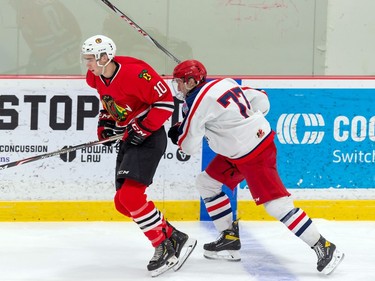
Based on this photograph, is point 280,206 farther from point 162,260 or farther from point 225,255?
point 162,260

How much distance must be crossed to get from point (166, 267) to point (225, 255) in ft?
1.39

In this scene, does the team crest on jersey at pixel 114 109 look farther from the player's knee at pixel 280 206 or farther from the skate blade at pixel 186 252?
the player's knee at pixel 280 206

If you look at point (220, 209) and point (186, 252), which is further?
point (220, 209)

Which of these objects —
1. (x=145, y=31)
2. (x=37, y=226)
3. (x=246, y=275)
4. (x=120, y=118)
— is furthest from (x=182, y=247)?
(x=145, y=31)

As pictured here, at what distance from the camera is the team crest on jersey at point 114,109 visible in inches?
140

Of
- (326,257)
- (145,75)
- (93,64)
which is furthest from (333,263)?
(93,64)

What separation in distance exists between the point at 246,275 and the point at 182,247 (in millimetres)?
326

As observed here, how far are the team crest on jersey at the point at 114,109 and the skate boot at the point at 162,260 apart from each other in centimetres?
61

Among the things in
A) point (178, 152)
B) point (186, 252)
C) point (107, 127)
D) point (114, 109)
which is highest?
point (114, 109)

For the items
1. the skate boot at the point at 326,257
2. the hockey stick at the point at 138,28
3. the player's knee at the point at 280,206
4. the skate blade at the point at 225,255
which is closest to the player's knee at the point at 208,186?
the skate blade at the point at 225,255

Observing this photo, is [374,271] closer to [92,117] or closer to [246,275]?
[246,275]

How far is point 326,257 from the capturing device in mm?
3420

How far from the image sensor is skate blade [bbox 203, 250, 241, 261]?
3.73 metres

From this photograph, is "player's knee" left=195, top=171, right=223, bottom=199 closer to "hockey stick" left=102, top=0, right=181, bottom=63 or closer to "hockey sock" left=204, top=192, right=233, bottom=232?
"hockey sock" left=204, top=192, right=233, bottom=232
